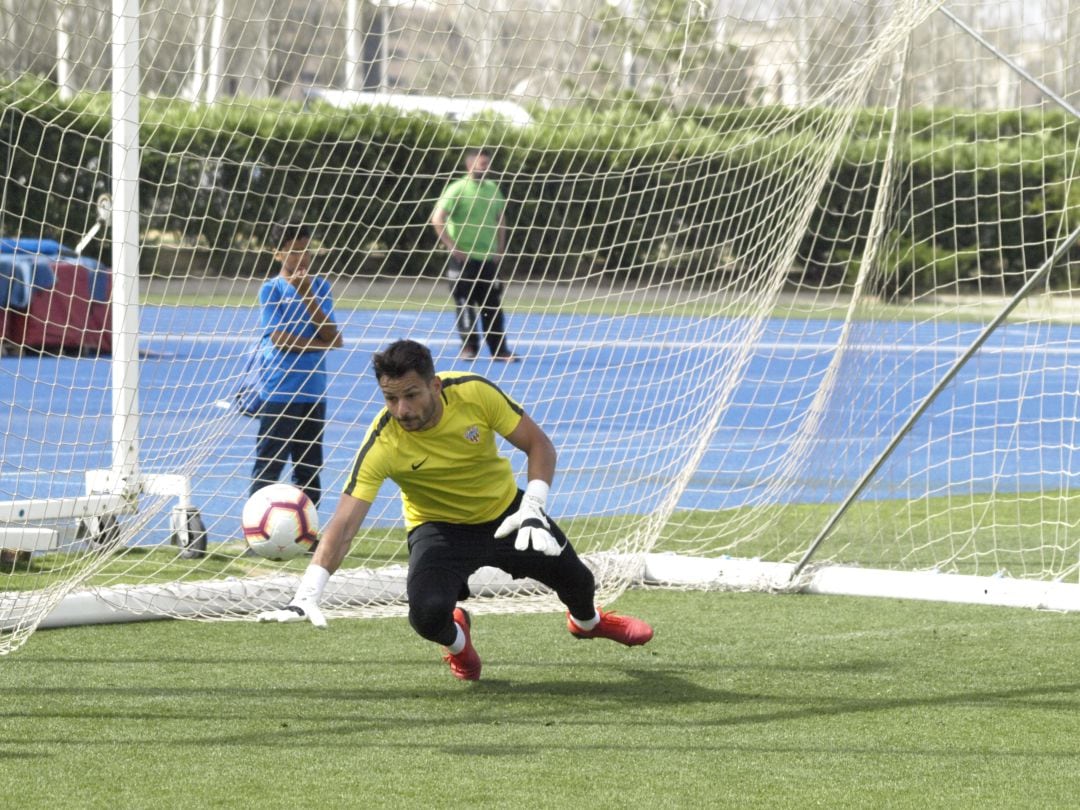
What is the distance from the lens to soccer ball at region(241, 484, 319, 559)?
633cm

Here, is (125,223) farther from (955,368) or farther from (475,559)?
(955,368)

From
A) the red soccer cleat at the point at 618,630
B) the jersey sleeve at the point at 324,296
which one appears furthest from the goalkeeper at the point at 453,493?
the jersey sleeve at the point at 324,296

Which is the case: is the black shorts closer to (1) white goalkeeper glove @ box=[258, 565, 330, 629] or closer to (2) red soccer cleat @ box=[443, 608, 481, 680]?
(2) red soccer cleat @ box=[443, 608, 481, 680]


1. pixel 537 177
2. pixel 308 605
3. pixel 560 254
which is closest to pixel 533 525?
pixel 308 605

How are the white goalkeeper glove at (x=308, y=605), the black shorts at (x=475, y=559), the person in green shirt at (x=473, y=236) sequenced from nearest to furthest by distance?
the white goalkeeper glove at (x=308, y=605)
the black shorts at (x=475, y=559)
the person in green shirt at (x=473, y=236)

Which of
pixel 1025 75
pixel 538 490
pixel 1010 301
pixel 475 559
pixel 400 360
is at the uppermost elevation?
pixel 1025 75

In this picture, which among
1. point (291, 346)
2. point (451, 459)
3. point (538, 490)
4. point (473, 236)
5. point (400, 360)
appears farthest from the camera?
point (473, 236)

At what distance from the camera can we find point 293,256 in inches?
289

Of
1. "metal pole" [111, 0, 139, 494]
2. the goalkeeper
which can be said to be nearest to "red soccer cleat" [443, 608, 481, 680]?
the goalkeeper

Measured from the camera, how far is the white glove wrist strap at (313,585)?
15.4 feet

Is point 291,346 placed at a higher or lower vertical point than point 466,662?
higher

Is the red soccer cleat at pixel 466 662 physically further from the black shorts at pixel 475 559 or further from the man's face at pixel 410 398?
the man's face at pixel 410 398

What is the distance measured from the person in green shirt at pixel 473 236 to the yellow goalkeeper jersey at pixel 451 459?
2259 millimetres

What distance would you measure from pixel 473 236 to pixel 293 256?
4.96 ft
